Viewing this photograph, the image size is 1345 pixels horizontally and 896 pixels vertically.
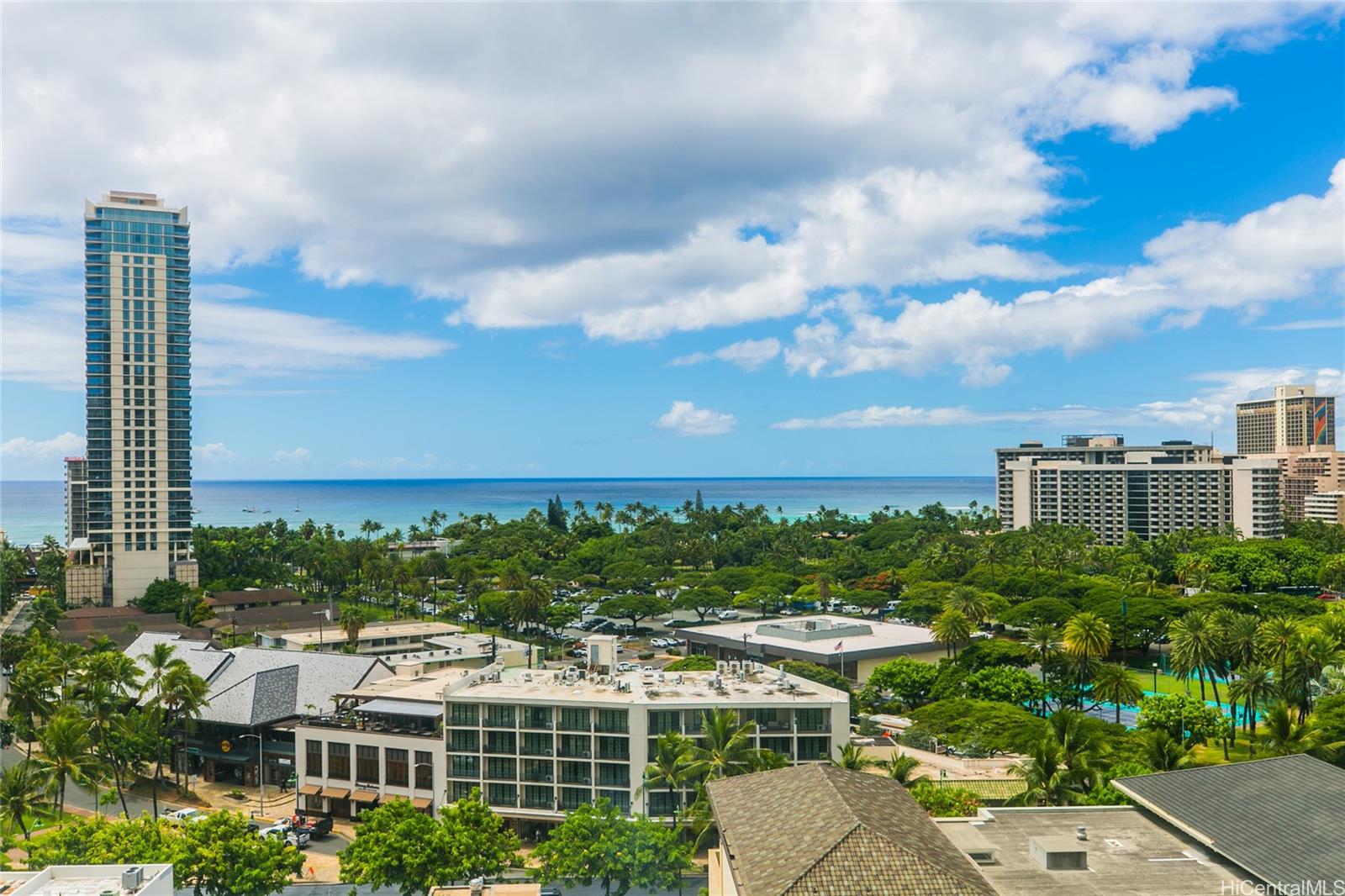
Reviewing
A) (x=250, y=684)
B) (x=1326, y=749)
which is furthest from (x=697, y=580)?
(x=1326, y=749)

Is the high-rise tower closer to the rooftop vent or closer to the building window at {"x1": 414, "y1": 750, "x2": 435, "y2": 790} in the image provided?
the building window at {"x1": 414, "y1": 750, "x2": 435, "y2": 790}

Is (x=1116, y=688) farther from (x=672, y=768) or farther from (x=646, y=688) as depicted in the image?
(x=672, y=768)

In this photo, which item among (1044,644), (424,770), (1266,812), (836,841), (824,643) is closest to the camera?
(836,841)

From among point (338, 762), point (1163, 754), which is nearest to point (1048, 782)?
point (1163, 754)

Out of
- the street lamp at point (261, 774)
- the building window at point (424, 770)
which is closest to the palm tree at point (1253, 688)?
the building window at point (424, 770)

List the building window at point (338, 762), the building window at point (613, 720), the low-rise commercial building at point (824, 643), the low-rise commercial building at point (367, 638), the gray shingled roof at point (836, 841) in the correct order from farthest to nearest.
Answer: the low-rise commercial building at point (367, 638), the low-rise commercial building at point (824, 643), the building window at point (338, 762), the building window at point (613, 720), the gray shingled roof at point (836, 841)

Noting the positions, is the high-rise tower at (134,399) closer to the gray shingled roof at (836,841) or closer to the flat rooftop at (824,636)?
the flat rooftop at (824,636)
